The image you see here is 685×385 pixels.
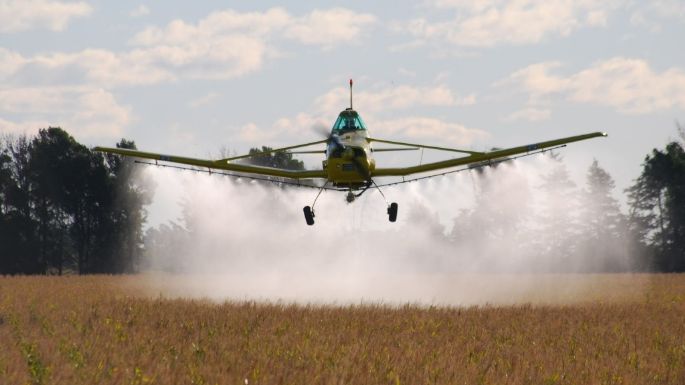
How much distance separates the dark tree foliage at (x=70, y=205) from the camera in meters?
80.5

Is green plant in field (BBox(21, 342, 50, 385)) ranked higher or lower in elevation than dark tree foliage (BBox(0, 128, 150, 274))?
lower

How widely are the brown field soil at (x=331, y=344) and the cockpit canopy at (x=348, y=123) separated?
5.67 metres

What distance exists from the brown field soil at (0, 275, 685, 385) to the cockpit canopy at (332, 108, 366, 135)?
223 inches

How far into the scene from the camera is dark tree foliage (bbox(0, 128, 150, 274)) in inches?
3169

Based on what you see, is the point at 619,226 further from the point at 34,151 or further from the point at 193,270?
the point at 34,151

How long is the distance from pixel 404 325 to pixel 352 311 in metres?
2.84

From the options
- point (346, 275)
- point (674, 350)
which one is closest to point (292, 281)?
point (346, 275)

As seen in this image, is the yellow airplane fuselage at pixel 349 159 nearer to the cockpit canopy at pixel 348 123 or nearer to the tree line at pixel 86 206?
the cockpit canopy at pixel 348 123

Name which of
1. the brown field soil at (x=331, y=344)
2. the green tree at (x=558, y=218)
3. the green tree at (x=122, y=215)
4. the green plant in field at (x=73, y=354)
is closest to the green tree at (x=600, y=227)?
the green tree at (x=558, y=218)

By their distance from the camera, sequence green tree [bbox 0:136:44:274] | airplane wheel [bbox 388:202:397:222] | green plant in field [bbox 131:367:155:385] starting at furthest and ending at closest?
1. green tree [bbox 0:136:44:274]
2. airplane wheel [bbox 388:202:397:222]
3. green plant in field [bbox 131:367:155:385]

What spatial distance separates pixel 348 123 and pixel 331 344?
37.7 ft

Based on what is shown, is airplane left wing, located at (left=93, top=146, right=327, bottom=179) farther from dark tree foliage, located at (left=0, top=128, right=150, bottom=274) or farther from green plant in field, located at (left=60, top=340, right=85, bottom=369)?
dark tree foliage, located at (left=0, top=128, right=150, bottom=274)

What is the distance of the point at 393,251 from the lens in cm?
8312

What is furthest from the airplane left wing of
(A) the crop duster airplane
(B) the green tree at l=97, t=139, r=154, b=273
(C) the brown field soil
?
(B) the green tree at l=97, t=139, r=154, b=273
